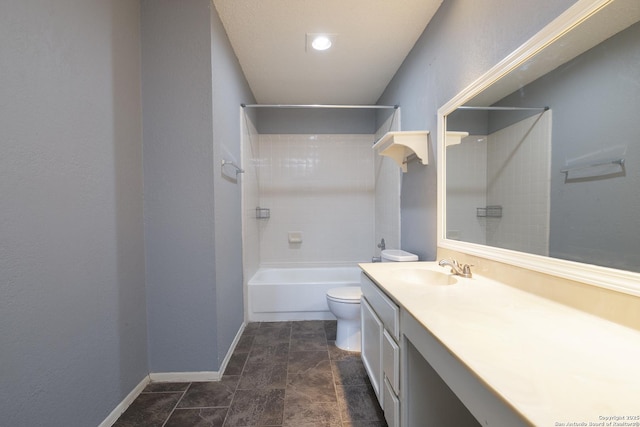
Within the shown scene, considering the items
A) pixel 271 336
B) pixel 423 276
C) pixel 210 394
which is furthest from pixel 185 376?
pixel 423 276

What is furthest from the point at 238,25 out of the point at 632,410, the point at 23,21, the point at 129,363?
the point at 632,410

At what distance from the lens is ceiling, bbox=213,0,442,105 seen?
167cm

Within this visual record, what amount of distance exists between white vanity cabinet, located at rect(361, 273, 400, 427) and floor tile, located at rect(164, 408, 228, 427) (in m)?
0.87

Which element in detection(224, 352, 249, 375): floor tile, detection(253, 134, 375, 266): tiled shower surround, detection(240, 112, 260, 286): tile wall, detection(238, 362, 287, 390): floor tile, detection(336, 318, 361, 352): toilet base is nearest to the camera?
detection(238, 362, 287, 390): floor tile

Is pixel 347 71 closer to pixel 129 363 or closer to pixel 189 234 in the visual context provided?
pixel 189 234

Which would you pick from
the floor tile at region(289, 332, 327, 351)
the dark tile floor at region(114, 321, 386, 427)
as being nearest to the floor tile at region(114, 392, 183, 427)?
the dark tile floor at region(114, 321, 386, 427)

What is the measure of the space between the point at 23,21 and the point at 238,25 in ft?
4.06

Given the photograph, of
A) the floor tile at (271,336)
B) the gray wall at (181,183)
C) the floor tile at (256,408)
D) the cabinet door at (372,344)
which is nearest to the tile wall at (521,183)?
the cabinet door at (372,344)

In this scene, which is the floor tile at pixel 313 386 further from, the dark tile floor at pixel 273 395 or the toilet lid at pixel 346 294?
the toilet lid at pixel 346 294

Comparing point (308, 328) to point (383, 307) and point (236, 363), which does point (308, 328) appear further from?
point (383, 307)

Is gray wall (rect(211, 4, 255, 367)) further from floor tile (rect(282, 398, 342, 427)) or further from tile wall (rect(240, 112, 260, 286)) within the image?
floor tile (rect(282, 398, 342, 427))

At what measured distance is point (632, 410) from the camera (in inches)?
17.4

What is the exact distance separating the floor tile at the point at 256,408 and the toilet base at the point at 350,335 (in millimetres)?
655

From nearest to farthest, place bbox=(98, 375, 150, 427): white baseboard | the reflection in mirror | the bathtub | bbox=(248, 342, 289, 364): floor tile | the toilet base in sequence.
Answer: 1. the reflection in mirror
2. bbox=(98, 375, 150, 427): white baseboard
3. bbox=(248, 342, 289, 364): floor tile
4. the toilet base
5. the bathtub
